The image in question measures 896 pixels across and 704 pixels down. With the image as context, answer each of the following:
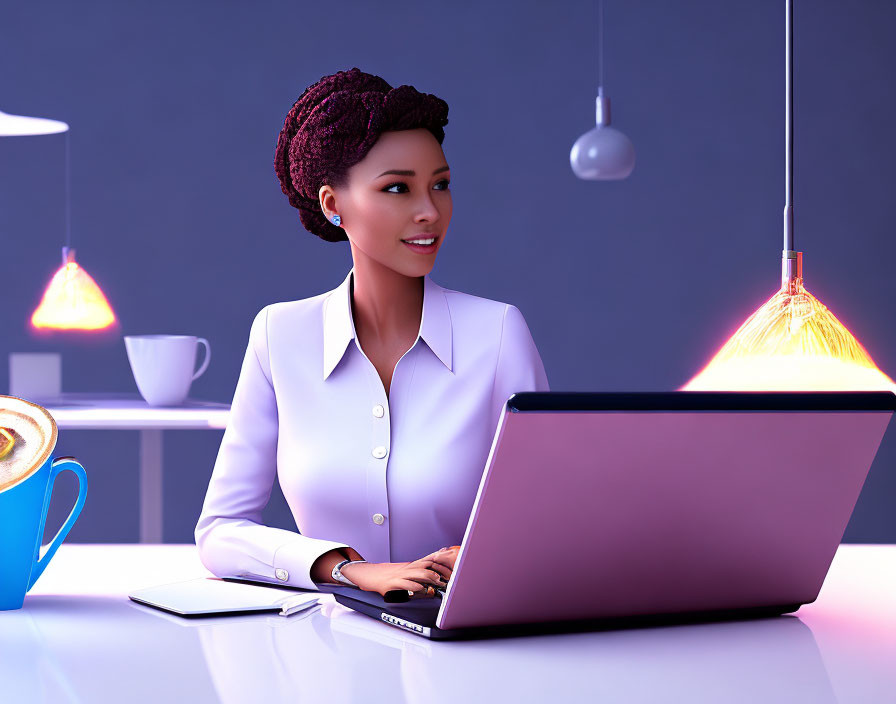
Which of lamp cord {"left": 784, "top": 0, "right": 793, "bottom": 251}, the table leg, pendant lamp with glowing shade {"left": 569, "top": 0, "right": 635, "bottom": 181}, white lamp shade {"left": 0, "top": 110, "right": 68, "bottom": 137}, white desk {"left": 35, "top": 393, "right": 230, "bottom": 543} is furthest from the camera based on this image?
pendant lamp with glowing shade {"left": 569, "top": 0, "right": 635, "bottom": 181}

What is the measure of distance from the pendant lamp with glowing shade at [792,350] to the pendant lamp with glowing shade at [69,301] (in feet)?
9.83

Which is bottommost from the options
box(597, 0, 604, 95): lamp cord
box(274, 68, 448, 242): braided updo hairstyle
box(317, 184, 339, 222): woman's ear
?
box(317, 184, 339, 222): woman's ear

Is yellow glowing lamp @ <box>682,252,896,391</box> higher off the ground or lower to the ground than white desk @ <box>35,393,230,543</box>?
higher

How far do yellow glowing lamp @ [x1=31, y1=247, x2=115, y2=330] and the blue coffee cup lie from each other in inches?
121

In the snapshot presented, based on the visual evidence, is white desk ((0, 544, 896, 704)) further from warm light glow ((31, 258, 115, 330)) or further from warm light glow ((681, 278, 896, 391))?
warm light glow ((31, 258, 115, 330))

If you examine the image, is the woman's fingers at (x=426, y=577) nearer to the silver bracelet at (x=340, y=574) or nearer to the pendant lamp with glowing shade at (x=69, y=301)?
the silver bracelet at (x=340, y=574)

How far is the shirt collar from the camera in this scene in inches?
59.9

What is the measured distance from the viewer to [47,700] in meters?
0.76

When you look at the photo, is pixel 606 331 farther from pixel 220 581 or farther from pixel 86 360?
pixel 220 581

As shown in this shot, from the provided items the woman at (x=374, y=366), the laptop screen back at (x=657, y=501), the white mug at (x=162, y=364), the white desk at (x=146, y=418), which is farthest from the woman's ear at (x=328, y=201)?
the white mug at (x=162, y=364)

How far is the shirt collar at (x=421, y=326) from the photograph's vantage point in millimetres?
1522

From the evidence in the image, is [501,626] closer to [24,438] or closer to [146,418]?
[24,438]

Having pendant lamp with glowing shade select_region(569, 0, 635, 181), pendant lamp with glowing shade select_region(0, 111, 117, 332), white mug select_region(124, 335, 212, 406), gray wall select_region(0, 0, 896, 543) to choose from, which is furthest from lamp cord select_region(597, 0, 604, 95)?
white mug select_region(124, 335, 212, 406)

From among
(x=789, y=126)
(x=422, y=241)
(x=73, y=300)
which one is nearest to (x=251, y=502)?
(x=422, y=241)
